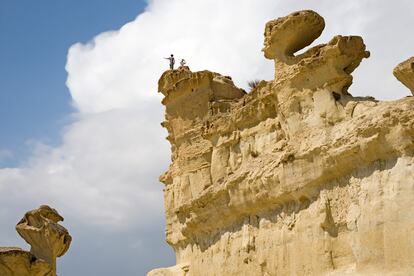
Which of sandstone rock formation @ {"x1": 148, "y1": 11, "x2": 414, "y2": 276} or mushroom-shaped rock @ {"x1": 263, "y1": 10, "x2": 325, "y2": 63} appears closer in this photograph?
sandstone rock formation @ {"x1": 148, "y1": 11, "x2": 414, "y2": 276}

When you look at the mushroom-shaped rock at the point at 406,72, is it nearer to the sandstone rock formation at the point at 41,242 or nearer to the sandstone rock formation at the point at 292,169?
the sandstone rock formation at the point at 292,169

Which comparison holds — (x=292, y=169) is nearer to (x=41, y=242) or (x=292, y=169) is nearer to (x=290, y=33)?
(x=290, y=33)

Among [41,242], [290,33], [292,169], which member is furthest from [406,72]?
[41,242]

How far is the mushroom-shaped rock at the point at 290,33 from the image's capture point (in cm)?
2080

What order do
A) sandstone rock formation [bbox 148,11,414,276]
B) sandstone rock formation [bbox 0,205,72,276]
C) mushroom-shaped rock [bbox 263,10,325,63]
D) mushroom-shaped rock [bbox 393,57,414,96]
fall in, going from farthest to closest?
mushroom-shaped rock [bbox 263,10,325,63] < mushroom-shaped rock [bbox 393,57,414,96] < sandstone rock formation [bbox 148,11,414,276] < sandstone rock formation [bbox 0,205,72,276]

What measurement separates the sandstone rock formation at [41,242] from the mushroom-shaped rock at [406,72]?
9.85 meters

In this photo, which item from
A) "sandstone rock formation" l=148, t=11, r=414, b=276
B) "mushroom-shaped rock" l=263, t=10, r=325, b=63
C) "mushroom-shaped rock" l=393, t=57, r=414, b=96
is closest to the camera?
"sandstone rock formation" l=148, t=11, r=414, b=276

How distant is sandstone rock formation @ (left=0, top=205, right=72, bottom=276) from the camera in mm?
11039

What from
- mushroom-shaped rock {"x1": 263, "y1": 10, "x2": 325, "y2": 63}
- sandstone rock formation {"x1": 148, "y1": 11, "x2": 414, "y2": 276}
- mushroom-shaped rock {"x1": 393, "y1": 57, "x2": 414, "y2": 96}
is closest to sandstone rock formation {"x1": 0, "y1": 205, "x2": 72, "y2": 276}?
sandstone rock formation {"x1": 148, "y1": 11, "x2": 414, "y2": 276}

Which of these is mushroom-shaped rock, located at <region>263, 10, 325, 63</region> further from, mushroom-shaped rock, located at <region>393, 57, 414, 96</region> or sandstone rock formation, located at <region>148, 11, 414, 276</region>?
mushroom-shaped rock, located at <region>393, 57, 414, 96</region>

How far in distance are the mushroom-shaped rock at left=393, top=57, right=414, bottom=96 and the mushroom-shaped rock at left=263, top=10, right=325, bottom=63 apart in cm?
437

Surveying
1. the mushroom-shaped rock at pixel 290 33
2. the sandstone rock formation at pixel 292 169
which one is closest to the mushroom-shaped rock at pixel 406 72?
the sandstone rock formation at pixel 292 169

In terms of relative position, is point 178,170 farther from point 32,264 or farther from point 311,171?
point 32,264

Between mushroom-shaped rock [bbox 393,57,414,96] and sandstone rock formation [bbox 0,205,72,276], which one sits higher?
mushroom-shaped rock [bbox 393,57,414,96]
